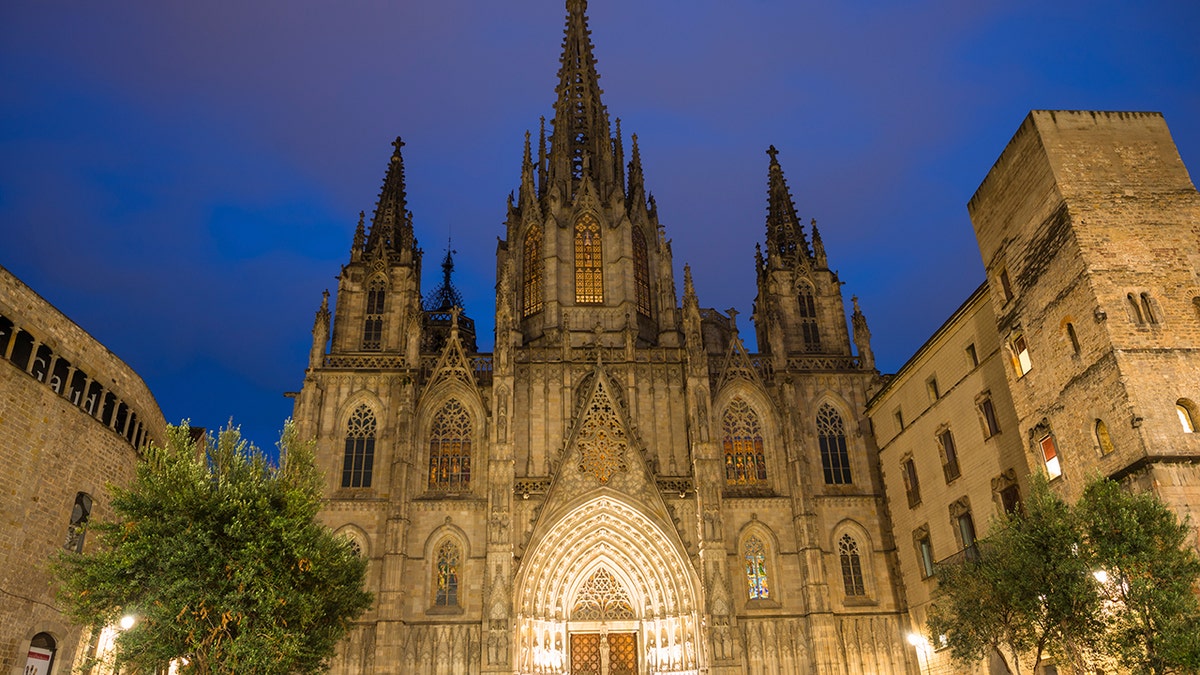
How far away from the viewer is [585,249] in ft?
121

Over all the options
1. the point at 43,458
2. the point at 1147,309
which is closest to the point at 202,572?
the point at 43,458

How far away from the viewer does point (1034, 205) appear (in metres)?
20.5

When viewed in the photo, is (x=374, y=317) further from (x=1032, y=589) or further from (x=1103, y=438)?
(x=1103, y=438)

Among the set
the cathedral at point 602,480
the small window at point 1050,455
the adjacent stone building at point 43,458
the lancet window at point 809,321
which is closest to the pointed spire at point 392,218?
the cathedral at point 602,480

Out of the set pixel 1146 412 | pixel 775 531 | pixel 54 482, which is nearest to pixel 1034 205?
pixel 1146 412

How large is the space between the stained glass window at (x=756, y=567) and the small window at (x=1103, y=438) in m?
14.2

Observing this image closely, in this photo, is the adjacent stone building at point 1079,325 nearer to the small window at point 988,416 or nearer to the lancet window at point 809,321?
the small window at point 988,416

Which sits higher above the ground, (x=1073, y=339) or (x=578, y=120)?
(x=578, y=120)

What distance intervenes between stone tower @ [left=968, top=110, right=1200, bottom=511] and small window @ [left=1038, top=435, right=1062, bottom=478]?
0.11 feet

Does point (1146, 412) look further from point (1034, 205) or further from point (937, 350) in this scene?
point (937, 350)

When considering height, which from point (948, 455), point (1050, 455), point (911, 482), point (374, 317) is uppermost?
point (374, 317)

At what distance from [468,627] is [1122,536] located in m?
20.3

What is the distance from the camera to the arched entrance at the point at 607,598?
2792 centimetres

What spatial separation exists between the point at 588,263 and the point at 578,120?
30.9ft
